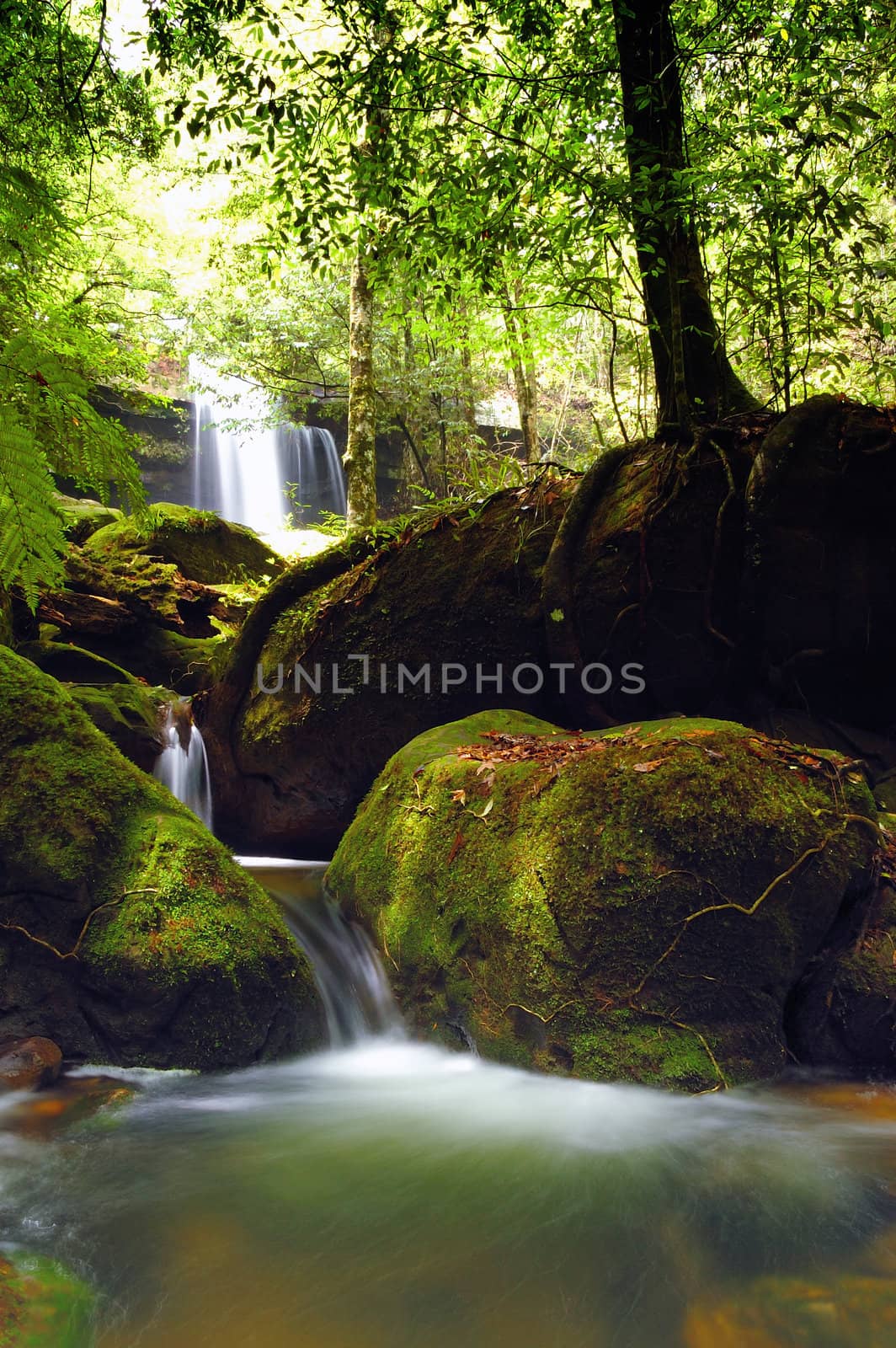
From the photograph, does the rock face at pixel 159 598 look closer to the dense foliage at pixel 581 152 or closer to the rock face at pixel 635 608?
the rock face at pixel 635 608

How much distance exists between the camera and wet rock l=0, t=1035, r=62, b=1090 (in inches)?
140

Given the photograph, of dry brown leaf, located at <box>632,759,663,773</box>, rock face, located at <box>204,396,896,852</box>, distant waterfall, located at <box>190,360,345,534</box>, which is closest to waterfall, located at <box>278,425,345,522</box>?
distant waterfall, located at <box>190,360,345,534</box>

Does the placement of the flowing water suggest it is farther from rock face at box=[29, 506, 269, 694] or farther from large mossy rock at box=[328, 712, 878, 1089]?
rock face at box=[29, 506, 269, 694]

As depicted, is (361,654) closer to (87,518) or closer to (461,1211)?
(461,1211)

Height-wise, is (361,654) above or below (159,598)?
below

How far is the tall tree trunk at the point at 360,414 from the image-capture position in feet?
31.8

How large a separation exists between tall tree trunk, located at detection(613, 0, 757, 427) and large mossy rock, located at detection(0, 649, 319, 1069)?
4739mm

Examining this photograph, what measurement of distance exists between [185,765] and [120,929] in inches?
156

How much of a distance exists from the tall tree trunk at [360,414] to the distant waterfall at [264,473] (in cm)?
1088

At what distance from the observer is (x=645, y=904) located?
12.0 ft

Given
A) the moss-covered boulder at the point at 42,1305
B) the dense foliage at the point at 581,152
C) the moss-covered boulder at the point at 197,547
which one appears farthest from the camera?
the moss-covered boulder at the point at 197,547

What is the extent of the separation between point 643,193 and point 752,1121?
19.2 feet

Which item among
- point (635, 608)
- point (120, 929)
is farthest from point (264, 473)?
point (120, 929)

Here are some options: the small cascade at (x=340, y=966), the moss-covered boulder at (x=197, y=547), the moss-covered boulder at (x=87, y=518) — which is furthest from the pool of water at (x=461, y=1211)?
the moss-covered boulder at (x=87, y=518)
